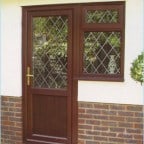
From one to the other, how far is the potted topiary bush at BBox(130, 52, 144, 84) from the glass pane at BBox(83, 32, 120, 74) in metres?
0.61

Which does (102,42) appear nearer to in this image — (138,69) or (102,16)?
(102,16)

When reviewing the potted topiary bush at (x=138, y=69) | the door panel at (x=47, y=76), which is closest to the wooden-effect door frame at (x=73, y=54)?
the door panel at (x=47, y=76)

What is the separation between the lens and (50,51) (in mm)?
6215

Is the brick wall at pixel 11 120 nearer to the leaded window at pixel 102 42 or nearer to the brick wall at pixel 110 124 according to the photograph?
the brick wall at pixel 110 124

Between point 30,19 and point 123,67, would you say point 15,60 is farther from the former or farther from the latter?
point 123,67

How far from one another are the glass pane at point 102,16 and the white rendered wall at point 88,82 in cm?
22

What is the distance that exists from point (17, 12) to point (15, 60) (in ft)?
2.56

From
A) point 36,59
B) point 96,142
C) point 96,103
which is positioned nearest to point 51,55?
point 36,59

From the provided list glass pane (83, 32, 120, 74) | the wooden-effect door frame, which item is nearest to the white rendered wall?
the wooden-effect door frame

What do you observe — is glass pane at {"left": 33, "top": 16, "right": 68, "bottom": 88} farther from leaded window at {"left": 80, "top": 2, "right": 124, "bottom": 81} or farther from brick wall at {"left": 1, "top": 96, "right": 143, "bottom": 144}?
brick wall at {"left": 1, "top": 96, "right": 143, "bottom": 144}

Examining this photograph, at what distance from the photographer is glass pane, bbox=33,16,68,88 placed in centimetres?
611

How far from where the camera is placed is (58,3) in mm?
6023

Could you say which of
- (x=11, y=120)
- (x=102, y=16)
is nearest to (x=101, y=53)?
(x=102, y=16)

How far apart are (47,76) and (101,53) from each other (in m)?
0.98
